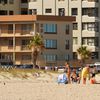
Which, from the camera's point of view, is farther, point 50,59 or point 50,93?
point 50,59

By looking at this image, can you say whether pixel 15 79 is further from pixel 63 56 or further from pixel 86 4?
pixel 86 4

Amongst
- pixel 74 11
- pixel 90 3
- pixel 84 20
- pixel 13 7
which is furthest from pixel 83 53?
pixel 13 7

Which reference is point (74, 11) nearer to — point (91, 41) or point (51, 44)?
point (91, 41)

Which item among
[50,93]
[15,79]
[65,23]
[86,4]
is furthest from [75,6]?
[50,93]

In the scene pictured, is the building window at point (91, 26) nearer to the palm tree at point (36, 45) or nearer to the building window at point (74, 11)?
the building window at point (74, 11)

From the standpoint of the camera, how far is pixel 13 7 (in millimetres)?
86188

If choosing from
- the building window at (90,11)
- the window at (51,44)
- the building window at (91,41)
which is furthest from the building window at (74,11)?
the window at (51,44)

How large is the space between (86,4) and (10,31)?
13.8m

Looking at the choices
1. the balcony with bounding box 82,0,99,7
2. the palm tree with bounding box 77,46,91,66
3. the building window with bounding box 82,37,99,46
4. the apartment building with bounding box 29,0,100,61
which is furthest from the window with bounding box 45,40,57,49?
the balcony with bounding box 82,0,99,7

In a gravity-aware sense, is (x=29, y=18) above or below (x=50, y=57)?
above

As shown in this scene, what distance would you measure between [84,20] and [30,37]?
10.9 meters

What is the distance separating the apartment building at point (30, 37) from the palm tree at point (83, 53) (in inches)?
120

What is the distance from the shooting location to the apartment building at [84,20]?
82.7 metres

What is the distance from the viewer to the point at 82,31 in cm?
8325
